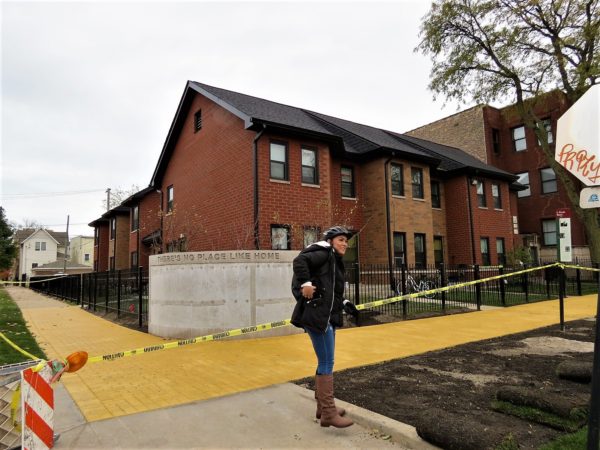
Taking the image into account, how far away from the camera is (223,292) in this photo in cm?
877

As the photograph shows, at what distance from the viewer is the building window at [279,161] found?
15797 mm

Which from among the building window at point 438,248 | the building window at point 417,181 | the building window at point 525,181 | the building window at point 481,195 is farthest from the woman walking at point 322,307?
the building window at point 525,181

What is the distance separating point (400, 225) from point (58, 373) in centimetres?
1673

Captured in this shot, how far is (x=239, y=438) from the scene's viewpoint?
146 inches

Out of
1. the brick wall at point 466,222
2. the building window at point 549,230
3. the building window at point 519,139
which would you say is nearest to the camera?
the brick wall at point 466,222

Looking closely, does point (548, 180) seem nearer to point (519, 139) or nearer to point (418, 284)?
point (519, 139)

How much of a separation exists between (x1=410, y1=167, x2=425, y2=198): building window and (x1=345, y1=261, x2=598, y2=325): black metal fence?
163 inches

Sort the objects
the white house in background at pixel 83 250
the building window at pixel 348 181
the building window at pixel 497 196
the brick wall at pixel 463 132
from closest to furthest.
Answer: the building window at pixel 348 181 → the building window at pixel 497 196 → the brick wall at pixel 463 132 → the white house in background at pixel 83 250

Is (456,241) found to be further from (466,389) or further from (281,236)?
(466,389)

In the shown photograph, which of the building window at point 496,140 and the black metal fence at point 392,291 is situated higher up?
the building window at point 496,140

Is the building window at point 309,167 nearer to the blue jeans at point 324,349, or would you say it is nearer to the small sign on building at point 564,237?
the small sign on building at point 564,237

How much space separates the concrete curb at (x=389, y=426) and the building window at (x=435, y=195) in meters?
19.8

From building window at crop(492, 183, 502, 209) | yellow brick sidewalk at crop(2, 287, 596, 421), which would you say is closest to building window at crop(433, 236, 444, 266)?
building window at crop(492, 183, 502, 209)

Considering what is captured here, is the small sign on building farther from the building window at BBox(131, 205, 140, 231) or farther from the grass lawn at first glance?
the building window at BBox(131, 205, 140, 231)
